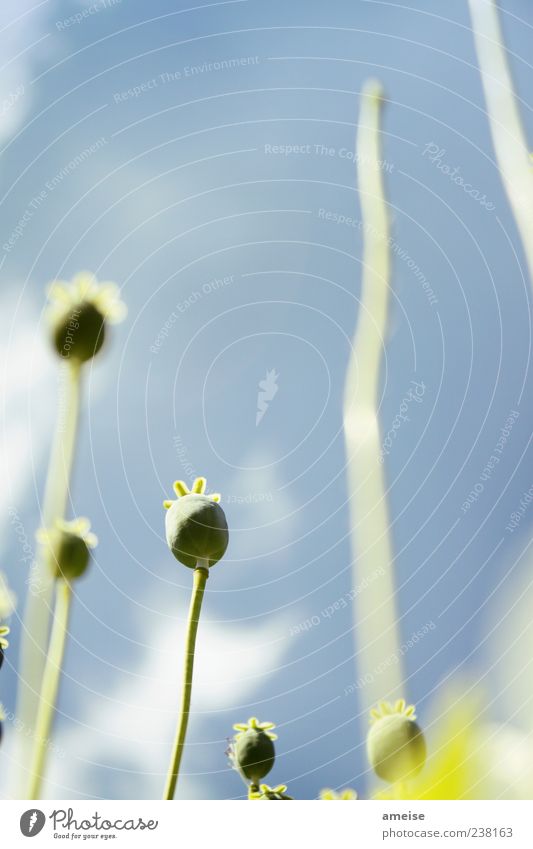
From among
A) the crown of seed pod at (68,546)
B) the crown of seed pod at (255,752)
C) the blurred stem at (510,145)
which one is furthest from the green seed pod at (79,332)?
the blurred stem at (510,145)

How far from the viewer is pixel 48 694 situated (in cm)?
100

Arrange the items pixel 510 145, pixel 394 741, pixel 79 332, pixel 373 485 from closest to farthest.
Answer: pixel 394 741 < pixel 373 485 < pixel 79 332 < pixel 510 145

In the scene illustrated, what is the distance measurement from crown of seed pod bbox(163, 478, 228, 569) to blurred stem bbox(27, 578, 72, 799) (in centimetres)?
19

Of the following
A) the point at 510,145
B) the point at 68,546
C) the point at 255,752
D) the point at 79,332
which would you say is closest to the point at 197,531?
the point at 68,546

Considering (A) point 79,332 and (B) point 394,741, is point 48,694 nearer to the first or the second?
(B) point 394,741

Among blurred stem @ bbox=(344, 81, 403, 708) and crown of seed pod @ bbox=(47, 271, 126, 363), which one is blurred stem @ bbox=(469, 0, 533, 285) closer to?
blurred stem @ bbox=(344, 81, 403, 708)

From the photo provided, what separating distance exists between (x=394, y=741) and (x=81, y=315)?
0.97 metres

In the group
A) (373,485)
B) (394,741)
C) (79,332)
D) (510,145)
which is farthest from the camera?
(510,145)

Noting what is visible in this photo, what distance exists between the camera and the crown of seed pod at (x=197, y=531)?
1.16 metres

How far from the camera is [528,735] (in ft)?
1.94

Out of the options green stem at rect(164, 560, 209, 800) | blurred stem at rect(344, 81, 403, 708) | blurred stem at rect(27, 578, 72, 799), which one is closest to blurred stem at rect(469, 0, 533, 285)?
blurred stem at rect(344, 81, 403, 708)

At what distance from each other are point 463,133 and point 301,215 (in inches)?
27.9

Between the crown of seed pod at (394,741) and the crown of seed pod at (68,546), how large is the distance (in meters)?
0.56
